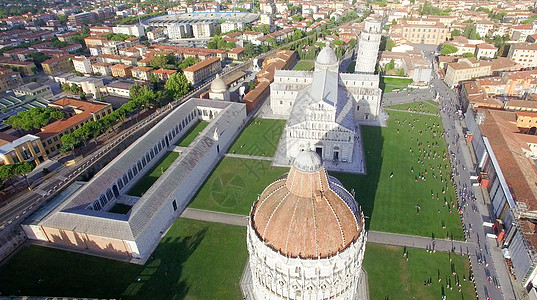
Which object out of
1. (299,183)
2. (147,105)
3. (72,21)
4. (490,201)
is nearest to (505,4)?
(490,201)

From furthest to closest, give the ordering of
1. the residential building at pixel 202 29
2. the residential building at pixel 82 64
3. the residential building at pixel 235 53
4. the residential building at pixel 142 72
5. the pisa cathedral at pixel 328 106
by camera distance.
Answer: the residential building at pixel 202 29, the residential building at pixel 235 53, the residential building at pixel 82 64, the residential building at pixel 142 72, the pisa cathedral at pixel 328 106

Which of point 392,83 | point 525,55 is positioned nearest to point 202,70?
point 392,83

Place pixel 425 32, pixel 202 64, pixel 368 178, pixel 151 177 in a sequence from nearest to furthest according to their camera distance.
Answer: pixel 368 178 → pixel 151 177 → pixel 202 64 → pixel 425 32

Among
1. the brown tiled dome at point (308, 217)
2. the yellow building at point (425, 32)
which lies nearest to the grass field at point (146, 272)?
the brown tiled dome at point (308, 217)

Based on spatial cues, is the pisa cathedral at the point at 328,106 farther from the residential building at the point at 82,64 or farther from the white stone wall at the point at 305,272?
the residential building at the point at 82,64

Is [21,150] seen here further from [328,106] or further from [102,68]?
[102,68]

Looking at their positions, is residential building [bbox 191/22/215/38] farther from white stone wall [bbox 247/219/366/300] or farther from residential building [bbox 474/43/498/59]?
white stone wall [bbox 247/219/366/300]

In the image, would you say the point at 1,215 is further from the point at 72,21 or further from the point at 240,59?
the point at 72,21
